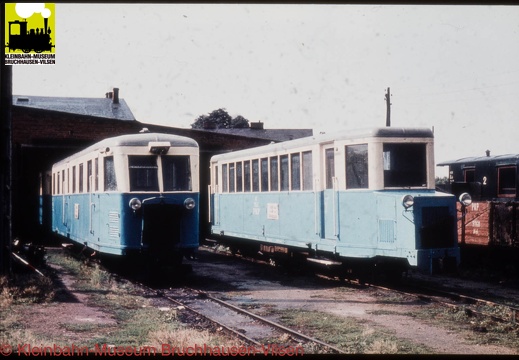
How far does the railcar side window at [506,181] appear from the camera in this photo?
646 inches

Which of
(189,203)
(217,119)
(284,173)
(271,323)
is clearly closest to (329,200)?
(284,173)

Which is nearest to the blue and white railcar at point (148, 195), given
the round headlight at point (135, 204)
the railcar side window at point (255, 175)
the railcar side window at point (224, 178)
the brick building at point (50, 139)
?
the round headlight at point (135, 204)

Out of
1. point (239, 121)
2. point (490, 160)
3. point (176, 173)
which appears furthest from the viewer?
point (239, 121)

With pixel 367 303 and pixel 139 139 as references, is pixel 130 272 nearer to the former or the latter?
pixel 139 139

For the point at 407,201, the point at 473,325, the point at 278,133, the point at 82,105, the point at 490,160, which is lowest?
the point at 473,325

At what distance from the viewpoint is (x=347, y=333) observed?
847cm

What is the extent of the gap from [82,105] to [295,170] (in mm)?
17899

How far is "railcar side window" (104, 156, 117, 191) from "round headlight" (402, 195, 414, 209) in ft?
18.0

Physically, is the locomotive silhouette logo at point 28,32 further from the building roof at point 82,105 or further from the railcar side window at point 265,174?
the building roof at point 82,105

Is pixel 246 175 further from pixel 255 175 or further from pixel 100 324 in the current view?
pixel 100 324

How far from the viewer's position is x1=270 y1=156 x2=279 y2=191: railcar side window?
14508mm

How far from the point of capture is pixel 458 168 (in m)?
18.9

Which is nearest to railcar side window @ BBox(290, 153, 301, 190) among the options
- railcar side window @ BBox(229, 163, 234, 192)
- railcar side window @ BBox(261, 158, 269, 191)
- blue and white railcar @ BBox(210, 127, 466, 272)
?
blue and white railcar @ BBox(210, 127, 466, 272)

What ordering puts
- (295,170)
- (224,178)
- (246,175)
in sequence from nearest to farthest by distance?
(295,170)
(246,175)
(224,178)
